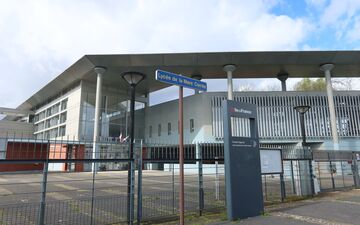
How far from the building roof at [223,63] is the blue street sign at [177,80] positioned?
908 inches

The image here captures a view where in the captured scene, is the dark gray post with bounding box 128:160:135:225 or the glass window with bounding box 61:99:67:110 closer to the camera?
the dark gray post with bounding box 128:160:135:225

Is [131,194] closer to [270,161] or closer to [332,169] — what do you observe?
[270,161]

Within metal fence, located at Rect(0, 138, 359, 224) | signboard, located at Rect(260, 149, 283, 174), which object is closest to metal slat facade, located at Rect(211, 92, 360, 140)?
metal fence, located at Rect(0, 138, 359, 224)

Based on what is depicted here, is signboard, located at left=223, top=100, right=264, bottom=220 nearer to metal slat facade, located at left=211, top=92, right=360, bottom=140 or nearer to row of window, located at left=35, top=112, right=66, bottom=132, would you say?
metal slat facade, located at left=211, top=92, right=360, bottom=140

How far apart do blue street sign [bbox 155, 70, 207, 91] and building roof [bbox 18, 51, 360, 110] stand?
2306 centimetres

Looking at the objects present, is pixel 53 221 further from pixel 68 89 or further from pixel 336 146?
pixel 68 89

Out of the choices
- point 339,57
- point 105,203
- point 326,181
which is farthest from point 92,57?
point 339,57

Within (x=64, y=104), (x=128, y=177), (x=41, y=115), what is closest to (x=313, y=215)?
(x=128, y=177)

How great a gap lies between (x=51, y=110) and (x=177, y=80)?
43.9 meters

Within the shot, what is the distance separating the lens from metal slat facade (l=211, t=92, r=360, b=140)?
31438mm

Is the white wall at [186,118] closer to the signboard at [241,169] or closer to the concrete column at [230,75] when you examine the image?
the concrete column at [230,75]

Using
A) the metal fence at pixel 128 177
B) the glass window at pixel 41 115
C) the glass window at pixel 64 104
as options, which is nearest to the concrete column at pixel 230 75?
the metal fence at pixel 128 177

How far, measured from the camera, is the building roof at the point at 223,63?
29.3 m

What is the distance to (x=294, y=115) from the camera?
32.1 meters
